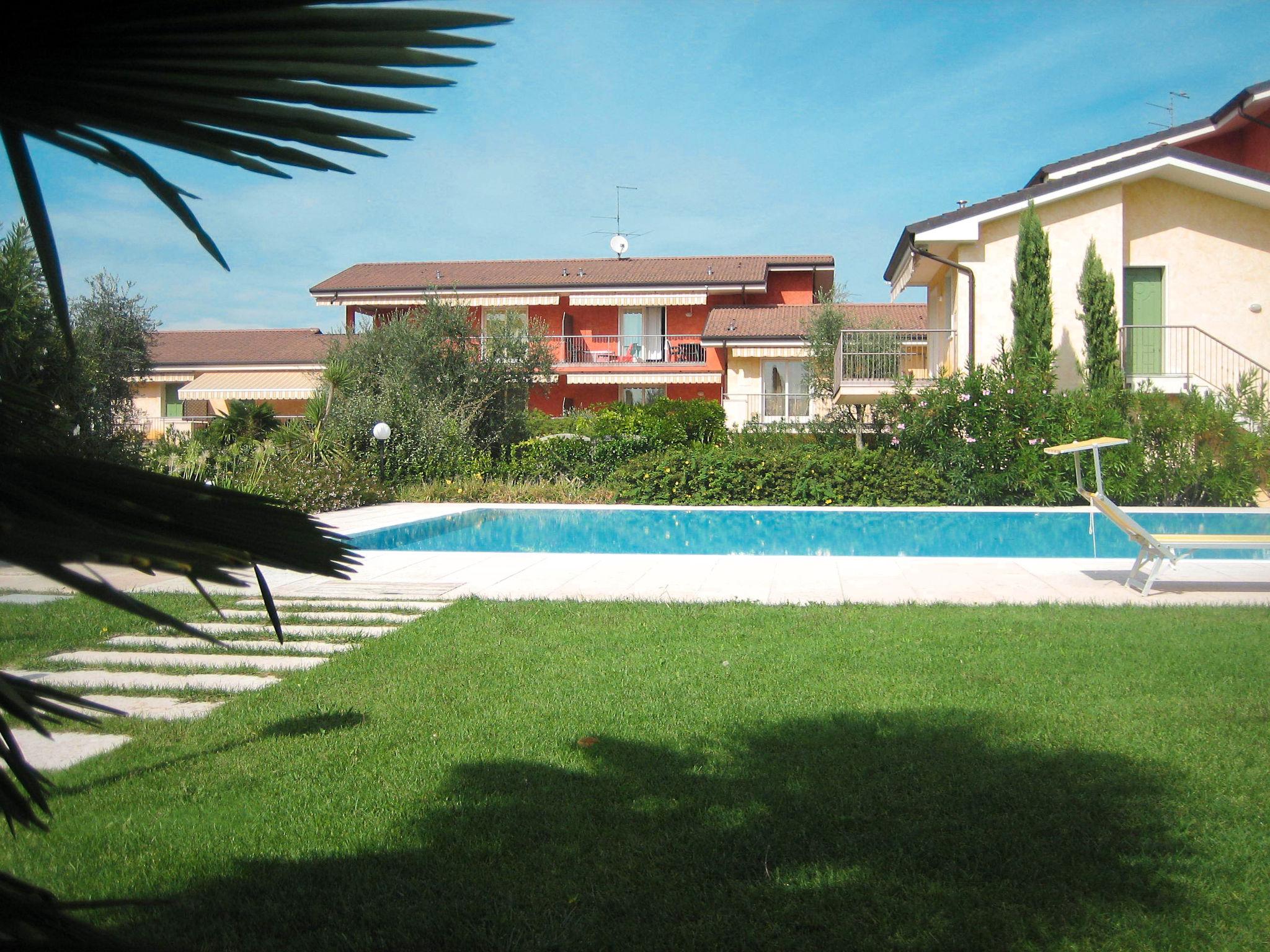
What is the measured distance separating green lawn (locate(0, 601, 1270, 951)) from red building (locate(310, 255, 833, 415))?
29187mm

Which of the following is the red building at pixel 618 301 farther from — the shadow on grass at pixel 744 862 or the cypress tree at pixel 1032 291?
the shadow on grass at pixel 744 862

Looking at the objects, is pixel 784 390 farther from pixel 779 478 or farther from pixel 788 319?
pixel 779 478

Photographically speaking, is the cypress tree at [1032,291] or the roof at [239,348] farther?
the roof at [239,348]

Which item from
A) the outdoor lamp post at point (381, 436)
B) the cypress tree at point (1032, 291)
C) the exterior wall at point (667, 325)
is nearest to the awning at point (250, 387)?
the exterior wall at point (667, 325)

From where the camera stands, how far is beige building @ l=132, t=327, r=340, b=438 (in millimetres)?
35750

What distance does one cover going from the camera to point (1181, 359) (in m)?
18.9

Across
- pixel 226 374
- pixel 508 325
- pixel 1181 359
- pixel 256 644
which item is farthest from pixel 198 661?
pixel 226 374

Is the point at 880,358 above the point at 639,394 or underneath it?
underneath

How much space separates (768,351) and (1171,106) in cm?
1326

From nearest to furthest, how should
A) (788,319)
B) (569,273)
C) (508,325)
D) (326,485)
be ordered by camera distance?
(326,485), (508,325), (788,319), (569,273)

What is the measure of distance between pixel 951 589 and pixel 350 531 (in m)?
8.79

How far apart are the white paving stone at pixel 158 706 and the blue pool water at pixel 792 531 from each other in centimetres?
731

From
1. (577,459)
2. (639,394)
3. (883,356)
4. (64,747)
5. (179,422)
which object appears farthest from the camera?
(639,394)

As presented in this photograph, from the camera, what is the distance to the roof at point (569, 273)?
118 ft
